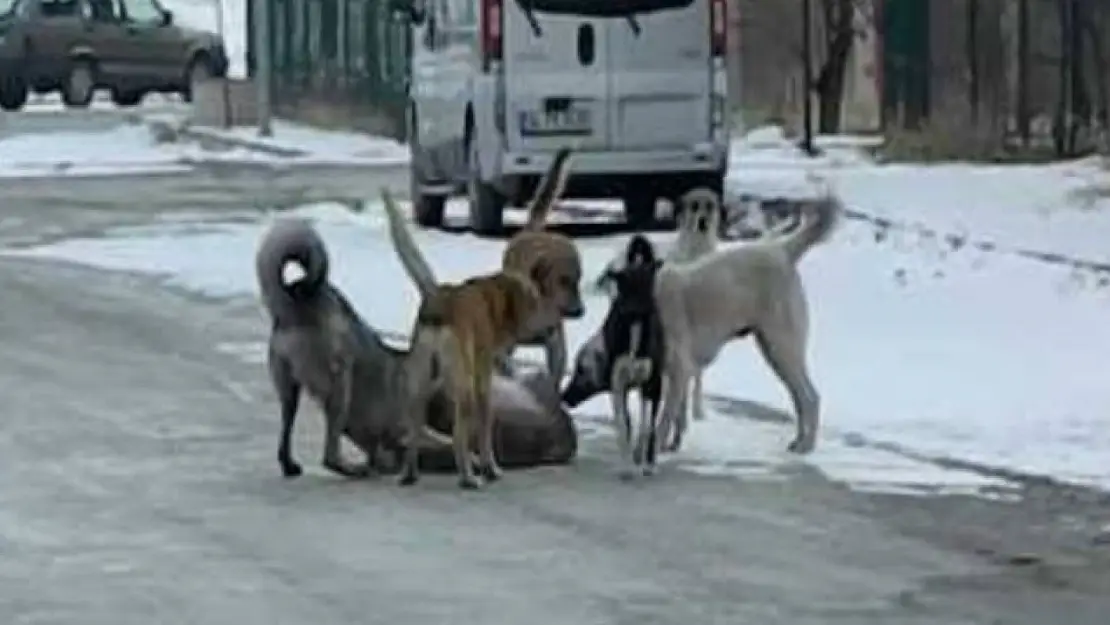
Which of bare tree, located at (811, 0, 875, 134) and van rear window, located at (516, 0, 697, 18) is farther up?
van rear window, located at (516, 0, 697, 18)

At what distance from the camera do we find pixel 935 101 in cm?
3622

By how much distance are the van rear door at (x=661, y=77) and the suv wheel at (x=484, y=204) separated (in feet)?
3.43

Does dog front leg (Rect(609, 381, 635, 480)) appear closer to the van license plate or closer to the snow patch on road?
the snow patch on road

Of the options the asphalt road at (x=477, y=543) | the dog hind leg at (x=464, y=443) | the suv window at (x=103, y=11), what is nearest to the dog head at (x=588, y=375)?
the asphalt road at (x=477, y=543)

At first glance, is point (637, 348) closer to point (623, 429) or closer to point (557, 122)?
point (623, 429)

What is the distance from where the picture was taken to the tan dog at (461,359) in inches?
542

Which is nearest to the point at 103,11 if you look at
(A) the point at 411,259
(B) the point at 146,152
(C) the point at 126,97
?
(C) the point at 126,97

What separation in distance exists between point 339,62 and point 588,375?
3475 centimetres

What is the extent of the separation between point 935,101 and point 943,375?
19122mm

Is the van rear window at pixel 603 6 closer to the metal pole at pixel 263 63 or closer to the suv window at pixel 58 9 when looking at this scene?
the metal pole at pixel 263 63

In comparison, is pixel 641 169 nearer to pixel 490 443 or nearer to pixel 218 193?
pixel 218 193

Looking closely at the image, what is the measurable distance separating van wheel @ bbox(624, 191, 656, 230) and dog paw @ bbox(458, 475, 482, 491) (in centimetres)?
1350

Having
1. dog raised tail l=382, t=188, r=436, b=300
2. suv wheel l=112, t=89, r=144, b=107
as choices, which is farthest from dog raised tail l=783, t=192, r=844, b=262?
suv wheel l=112, t=89, r=144, b=107

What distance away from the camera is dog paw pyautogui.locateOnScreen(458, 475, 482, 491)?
45.2 feet
